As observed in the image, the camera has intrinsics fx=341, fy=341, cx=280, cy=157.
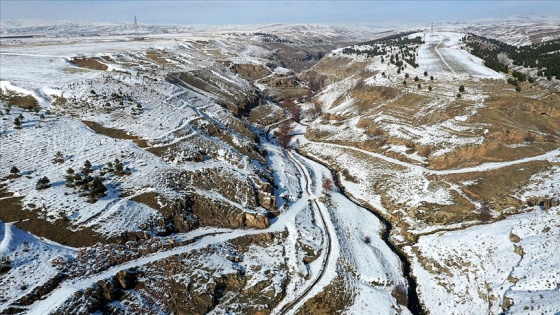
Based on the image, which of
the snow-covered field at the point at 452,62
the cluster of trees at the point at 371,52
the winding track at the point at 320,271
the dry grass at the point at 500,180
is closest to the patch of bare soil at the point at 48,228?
the winding track at the point at 320,271

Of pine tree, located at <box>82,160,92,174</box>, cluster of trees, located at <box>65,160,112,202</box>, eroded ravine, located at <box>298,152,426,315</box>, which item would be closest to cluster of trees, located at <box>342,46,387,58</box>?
eroded ravine, located at <box>298,152,426,315</box>

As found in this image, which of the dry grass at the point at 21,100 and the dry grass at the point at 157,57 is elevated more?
the dry grass at the point at 157,57

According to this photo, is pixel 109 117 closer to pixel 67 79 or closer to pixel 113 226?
pixel 67 79

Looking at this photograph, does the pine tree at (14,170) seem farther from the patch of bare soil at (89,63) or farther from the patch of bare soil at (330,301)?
the patch of bare soil at (89,63)

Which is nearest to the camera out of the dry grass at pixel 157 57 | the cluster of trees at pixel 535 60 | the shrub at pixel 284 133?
the cluster of trees at pixel 535 60

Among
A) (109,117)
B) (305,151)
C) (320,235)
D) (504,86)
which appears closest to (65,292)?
(320,235)

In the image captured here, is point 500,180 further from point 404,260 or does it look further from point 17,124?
point 17,124

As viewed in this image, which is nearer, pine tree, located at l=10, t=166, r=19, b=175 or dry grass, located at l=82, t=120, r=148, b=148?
pine tree, located at l=10, t=166, r=19, b=175

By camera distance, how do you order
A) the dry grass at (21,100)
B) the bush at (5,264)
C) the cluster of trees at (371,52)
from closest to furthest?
the bush at (5,264), the dry grass at (21,100), the cluster of trees at (371,52)

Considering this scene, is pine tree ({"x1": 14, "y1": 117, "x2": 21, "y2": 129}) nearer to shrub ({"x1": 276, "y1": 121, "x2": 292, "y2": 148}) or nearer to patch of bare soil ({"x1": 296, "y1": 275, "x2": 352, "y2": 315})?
patch of bare soil ({"x1": 296, "y1": 275, "x2": 352, "y2": 315})

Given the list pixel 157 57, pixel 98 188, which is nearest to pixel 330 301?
pixel 98 188

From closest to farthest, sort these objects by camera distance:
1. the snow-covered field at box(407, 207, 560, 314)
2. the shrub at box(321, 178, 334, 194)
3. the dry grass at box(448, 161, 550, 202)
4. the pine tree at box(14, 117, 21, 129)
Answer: the snow-covered field at box(407, 207, 560, 314) → the dry grass at box(448, 161, 550, 202) → the pine tree at box(14, 117, 21, 129) → the shrub at box(321, 178, 334, 194)

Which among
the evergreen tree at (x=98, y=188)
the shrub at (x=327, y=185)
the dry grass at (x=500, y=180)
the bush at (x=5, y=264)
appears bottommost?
the shrub at (x=327, y=185)

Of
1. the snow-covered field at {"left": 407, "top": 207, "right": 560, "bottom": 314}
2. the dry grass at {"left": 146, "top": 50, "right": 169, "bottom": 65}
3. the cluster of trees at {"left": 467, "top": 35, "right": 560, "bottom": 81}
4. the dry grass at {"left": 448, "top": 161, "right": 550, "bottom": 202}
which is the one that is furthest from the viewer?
the dry grass at {"left": 146, "top": 50, "right": 169, "bottom": 65}
